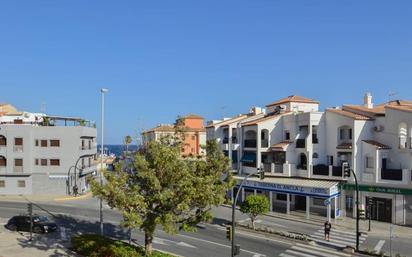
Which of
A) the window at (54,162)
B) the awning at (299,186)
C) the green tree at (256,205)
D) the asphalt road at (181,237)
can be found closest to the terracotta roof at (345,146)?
the awning at (299,186)

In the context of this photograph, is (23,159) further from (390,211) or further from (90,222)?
(390,211)

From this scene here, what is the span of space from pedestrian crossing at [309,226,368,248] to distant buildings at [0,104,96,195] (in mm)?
32796

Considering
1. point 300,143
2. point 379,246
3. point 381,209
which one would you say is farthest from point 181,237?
point 381,209

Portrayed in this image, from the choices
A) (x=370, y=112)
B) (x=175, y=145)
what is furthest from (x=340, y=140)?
(x=175, y=145)

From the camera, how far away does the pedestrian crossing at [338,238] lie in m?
31.4

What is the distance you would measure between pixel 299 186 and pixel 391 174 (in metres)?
8.41

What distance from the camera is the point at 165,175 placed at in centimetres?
2192

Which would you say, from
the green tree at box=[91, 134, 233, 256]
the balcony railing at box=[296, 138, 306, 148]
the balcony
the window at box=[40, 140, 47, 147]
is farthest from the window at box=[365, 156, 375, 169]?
the balcony

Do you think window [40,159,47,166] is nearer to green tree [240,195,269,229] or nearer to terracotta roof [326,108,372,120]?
green tree [240,195,269,229]

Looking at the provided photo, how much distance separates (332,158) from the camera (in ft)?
141

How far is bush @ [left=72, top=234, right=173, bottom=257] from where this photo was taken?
24.0 meters

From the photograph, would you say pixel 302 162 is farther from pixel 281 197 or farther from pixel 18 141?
pixel 18 141

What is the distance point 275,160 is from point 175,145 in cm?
2622

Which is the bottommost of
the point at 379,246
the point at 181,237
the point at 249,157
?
the point at 379,246
